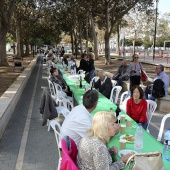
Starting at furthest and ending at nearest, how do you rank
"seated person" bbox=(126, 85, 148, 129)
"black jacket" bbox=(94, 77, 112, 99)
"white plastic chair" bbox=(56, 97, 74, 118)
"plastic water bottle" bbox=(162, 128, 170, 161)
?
"black jacket" bbox=(94, 77, 112, 99)
"white plastic chair" bbox=(56, 97, 74, 118)
"seated person" bbox=(126, 85, 148, 129)
"plastic water bottle" bbox=(162, 128, 170, 161)

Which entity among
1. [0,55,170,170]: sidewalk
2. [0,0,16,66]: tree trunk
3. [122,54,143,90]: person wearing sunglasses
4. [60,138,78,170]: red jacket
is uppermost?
[0,0,16,66]: tree trunk

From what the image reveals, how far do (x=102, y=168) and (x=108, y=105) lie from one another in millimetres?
3348

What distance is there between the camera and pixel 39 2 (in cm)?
3725

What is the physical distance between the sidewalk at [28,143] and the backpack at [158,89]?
2.13 feet

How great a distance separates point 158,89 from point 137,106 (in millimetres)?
3008

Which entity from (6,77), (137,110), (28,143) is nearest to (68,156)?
(137,110)

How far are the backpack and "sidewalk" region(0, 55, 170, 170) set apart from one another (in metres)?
0.65

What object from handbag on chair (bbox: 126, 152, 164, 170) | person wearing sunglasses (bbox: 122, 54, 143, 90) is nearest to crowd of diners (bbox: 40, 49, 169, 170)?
handbag on chair (bbox: 126, 152, 164, 170)

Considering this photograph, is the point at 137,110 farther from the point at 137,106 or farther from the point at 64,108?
the point at 64,108

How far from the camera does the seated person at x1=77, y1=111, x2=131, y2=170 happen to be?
283cm

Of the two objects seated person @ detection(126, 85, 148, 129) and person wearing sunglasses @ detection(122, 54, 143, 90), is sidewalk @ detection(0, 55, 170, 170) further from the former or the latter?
person wearing sunglasses @ detection(122, 54, 143, 90)

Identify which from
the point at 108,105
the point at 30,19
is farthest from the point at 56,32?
the point at 108,105

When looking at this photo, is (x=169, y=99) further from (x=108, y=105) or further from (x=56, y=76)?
(x=56, y=76)

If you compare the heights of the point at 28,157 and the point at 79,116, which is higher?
the point at 79,116
